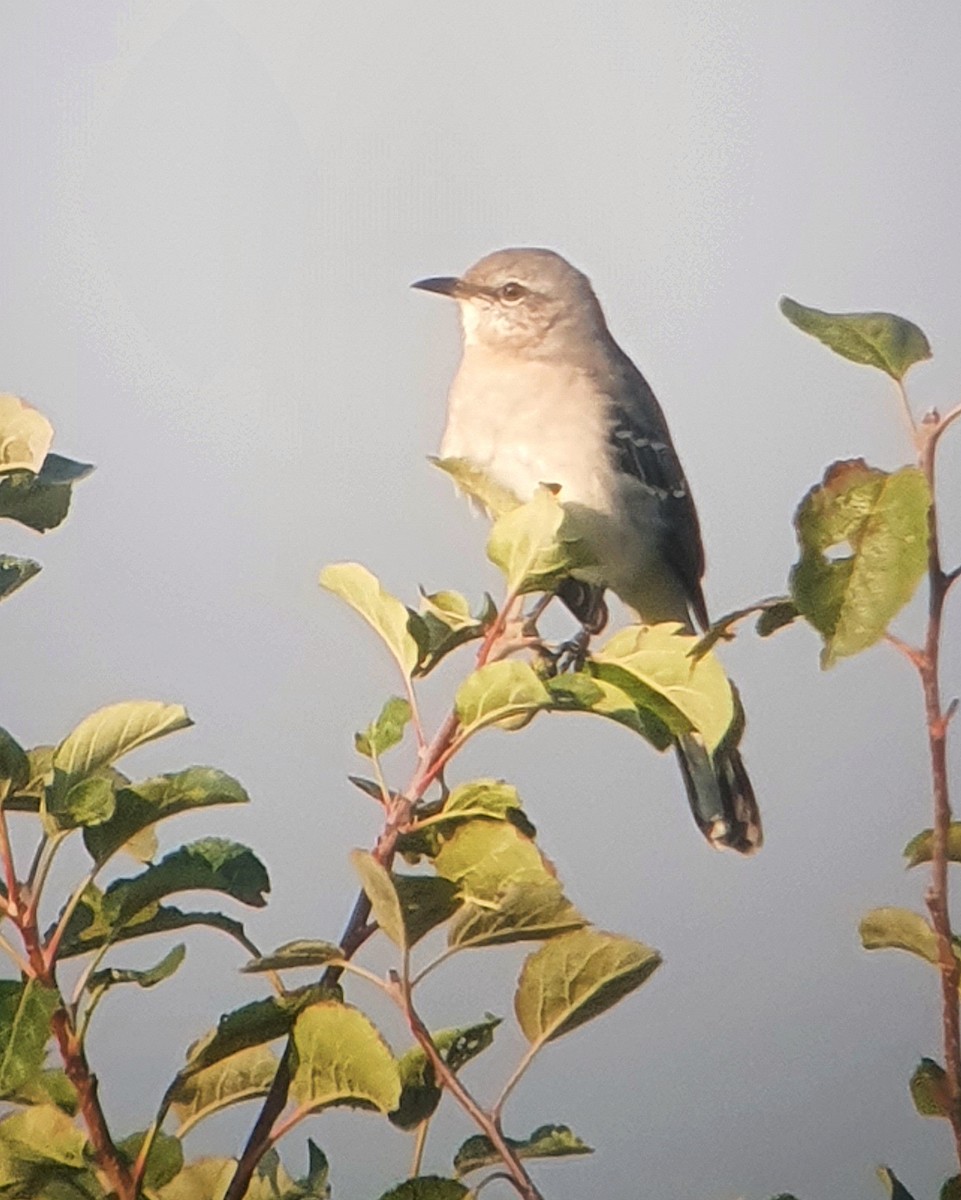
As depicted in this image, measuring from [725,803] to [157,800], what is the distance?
275 cm

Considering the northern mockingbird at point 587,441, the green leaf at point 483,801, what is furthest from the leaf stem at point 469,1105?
the northern mockingbird at point 587,441

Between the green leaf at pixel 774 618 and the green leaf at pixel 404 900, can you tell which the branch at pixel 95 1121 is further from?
the green leaf at pixel 774 618

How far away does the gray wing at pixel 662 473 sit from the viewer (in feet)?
13.0

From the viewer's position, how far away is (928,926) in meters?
1.64

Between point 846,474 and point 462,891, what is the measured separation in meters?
0.52

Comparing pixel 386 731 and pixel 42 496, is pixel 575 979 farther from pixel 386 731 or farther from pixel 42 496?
pixel 42 496

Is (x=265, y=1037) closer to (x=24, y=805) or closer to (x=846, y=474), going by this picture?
(x=24, y=805)

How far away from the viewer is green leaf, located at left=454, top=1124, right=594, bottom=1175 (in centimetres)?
162

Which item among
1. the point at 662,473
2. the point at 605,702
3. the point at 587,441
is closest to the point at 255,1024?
the point at 605,702

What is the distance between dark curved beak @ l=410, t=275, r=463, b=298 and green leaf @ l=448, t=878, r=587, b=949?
3019mm

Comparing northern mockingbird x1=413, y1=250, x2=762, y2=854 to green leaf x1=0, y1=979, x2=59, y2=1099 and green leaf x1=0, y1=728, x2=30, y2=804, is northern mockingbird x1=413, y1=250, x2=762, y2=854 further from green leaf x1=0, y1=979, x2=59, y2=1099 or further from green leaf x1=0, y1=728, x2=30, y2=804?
green leaf x1=0, y1=979, x2=59, y2=1099

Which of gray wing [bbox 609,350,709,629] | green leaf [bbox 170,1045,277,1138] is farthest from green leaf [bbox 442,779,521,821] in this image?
gray wing [bbox 609,350,709,629]

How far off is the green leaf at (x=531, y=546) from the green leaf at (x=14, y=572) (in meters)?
0.46

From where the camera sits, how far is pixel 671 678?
1534mm
